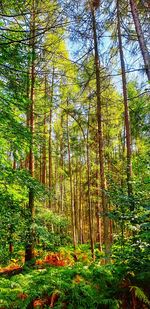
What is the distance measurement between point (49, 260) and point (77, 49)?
696 centimetres

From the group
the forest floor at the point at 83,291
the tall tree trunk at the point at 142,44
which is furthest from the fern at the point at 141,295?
the tall tree trunk at the point at 142,44

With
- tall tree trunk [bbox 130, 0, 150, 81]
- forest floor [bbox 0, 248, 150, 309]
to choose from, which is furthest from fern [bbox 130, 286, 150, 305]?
tall tree trunk [bbox 130, 0, 150, 81]

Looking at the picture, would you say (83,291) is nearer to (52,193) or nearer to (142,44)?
(52,193)

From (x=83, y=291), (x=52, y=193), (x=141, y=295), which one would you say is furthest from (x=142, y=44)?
(x=83, y=291)

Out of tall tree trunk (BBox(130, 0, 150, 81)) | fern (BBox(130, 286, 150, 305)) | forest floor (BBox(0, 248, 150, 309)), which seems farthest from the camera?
tall tree trunk (BBox(130, 0, 150, 81))

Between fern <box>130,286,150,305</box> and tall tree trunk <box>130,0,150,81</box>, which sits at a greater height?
tall tree trunk <box>130,0,150,81</box>

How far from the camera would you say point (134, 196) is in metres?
4.76

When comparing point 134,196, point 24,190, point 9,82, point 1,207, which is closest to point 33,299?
point 1,207

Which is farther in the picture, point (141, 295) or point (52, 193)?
point (52, 193)

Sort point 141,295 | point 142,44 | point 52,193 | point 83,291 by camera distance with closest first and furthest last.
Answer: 1. point 141,295
2. point 83,291
3. point 142,44
4. point 52,193

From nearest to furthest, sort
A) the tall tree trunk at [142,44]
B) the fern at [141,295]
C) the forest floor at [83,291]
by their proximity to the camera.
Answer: the fern at [141,295] < the forest floor at [83,291] < the tall tree trunk at [142,44]

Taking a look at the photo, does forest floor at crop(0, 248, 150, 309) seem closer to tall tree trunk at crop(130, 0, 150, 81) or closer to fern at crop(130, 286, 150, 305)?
fern at crop(130, 286, 150, 305)

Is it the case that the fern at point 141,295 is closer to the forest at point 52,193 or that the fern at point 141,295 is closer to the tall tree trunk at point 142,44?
the forest at point 52,193

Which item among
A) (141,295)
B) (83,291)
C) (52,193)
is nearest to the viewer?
(141,295)
